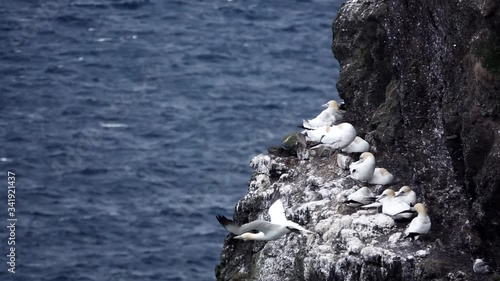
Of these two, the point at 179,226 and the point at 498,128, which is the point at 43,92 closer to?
the point at 179,226

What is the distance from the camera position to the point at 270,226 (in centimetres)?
2556

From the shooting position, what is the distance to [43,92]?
66375 mm

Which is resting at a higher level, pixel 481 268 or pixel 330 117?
pixel 330 117

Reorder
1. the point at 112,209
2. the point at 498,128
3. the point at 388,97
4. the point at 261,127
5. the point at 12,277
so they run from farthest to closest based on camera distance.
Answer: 1. the point at 261,127
2. the point at 112,209
3. the point at 12,277
4. the point at 388,97
5. the point at 498,128

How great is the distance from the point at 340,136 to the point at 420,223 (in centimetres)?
389

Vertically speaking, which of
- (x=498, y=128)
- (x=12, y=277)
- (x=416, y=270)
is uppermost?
(x=498, y=128)

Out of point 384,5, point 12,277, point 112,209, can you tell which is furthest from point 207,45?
point 384,5

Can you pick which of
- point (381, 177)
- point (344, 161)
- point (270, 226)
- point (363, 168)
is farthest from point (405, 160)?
point (270, 226)

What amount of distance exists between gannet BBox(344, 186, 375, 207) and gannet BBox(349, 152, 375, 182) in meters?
0.60

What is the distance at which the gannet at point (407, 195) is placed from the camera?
25.1m

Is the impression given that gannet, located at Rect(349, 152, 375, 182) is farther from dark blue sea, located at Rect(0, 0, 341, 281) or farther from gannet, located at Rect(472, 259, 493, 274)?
dark blue sea, located at Rect(0, 0, 341, 281)

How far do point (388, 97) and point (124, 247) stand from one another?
1069 inches

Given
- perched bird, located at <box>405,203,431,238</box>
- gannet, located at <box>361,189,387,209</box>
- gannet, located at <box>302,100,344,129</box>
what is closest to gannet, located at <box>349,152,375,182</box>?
gannet, located at <box>361,189,387,209</box>

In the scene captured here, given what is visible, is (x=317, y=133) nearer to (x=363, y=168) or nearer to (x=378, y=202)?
(x=363, y=168)
